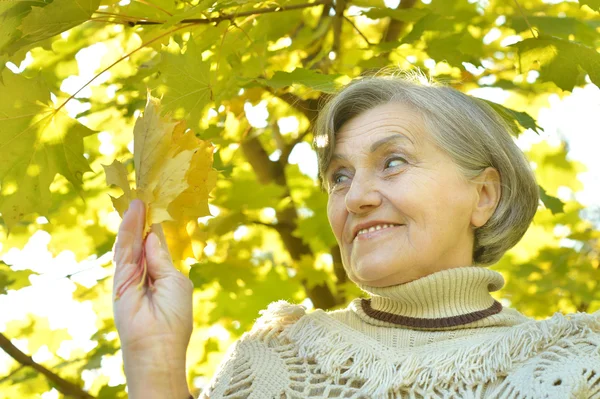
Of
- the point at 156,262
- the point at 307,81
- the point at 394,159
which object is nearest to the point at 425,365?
the point at 394,159

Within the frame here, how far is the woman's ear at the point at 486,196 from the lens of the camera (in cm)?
203

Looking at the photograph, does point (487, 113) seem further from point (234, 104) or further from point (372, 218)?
point (234, 104)

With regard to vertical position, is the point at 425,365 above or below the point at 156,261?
below

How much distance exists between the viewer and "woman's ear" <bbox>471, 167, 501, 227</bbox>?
2027mm

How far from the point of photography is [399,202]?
188cm

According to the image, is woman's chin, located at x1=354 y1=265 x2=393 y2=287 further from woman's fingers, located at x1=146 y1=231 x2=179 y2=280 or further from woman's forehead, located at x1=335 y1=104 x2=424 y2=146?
woman's fingers, located at x1=146 y1=231 x2=179 y2=280

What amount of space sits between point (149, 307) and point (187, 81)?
636mm

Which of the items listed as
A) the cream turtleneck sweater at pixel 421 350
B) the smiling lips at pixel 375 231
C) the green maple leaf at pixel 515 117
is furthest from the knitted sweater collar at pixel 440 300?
the green maple leaf at pixel 515 117

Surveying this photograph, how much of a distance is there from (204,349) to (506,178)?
168 cm

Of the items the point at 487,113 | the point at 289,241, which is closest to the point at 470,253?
the point at 487,113

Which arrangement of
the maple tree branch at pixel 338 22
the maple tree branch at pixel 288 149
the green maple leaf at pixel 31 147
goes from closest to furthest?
1. the green maple leaf at pixel 31 147
2. the maple tree branch at pixel 338 22
3. the maple tree branch at pixel 288 149

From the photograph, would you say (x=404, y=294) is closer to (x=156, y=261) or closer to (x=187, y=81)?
(x=156, y=261)

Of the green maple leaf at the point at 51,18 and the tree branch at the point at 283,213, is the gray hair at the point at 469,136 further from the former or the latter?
the tree branch at the point at 283,213

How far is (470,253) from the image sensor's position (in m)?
2.06
